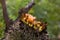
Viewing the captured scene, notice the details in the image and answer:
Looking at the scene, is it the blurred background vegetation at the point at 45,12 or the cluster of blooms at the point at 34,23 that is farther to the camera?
the cluster of blooms at the point at 34,23

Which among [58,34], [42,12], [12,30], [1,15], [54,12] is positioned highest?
[1,15]

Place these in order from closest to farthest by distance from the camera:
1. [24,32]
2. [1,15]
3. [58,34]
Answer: [58,34] → [24,32] → [1,15]

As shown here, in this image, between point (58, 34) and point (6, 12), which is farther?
point (6, 12)

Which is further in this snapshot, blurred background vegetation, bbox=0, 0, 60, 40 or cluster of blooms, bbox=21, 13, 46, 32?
cluster of blooms, bbox=21, 13, 46, 32

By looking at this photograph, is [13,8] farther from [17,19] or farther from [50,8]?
[50,8]

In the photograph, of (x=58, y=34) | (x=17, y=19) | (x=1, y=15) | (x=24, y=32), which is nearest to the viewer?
(x=58, y=34)

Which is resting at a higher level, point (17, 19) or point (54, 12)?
point (17, 19)

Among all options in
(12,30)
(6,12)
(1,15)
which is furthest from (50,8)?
(1,15)
